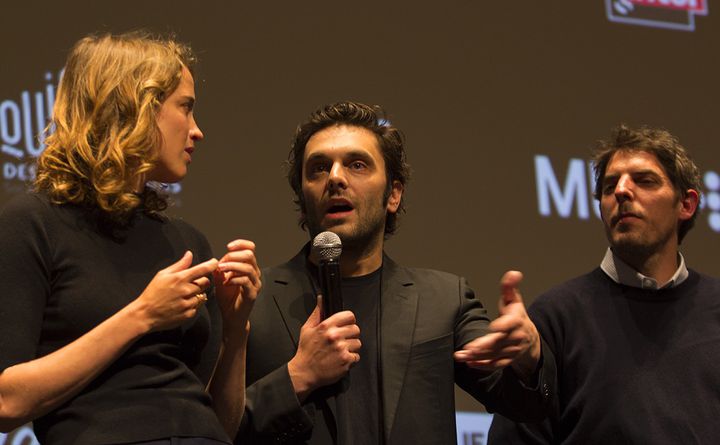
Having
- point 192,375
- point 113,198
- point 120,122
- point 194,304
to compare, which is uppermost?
point 120,122

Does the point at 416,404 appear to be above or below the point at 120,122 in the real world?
below

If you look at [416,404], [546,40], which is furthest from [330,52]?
[416,404]


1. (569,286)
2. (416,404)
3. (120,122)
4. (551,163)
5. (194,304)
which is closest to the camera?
(194,304)

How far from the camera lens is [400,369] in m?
2.61

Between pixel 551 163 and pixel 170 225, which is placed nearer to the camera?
pixel 170 225

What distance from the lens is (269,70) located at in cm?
389

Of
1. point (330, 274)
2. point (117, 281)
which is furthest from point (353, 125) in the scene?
point (117, 281)

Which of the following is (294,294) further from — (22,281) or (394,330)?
(22,281)

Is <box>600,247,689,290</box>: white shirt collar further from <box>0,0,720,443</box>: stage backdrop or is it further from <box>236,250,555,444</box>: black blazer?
<box>0,0,720,443</box>: stage backdrop

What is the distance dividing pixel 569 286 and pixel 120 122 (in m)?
1.62

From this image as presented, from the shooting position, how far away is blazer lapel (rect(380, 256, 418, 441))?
8.42 ft

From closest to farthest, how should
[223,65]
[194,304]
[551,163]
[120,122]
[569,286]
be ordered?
[194,304]
[120,122]
[569,286]
[223,65]
[551,163]

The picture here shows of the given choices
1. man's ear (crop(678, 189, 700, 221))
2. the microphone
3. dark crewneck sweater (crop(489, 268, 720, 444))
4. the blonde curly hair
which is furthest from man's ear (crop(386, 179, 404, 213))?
the blonde curly hair

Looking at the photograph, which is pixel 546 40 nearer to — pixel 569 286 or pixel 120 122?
pixel 569 286
